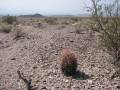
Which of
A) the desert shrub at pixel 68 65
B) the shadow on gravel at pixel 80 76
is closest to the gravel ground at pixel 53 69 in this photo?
the shadow on gravel at pixel 80 76

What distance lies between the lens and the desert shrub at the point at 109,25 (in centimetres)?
1248

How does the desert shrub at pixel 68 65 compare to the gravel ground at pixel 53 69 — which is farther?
the desert shrub at pixel 68 65

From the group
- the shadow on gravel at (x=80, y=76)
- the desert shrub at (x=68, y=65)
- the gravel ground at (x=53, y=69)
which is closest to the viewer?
the gravel ground at (x=53, y=69)

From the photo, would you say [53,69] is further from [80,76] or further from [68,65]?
[80,76]

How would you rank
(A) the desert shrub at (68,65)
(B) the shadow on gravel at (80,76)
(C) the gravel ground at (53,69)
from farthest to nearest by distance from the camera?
(A) the desert shrub at (68,65) < (B) the shadow on gravel at (80,76) < (C) the gravel ground at (53,69)

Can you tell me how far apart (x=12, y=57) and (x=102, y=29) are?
5997mm

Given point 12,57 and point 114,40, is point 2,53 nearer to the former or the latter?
point 12,57

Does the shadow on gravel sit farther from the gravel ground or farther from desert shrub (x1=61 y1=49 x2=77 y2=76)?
desert shrub (x1=61 y1=49 x2=77 y2=76)

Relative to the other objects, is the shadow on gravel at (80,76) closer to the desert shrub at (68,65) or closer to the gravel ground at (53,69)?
the gravel ground at (53,69)

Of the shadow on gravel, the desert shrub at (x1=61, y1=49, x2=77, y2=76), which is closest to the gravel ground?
the shadow on gravel

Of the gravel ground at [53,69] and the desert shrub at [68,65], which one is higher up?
the desert shrub at [68,65]

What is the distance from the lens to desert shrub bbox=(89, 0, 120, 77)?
491 inches

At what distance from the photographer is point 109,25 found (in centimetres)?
1262

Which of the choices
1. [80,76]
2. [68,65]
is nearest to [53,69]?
[68,65]
